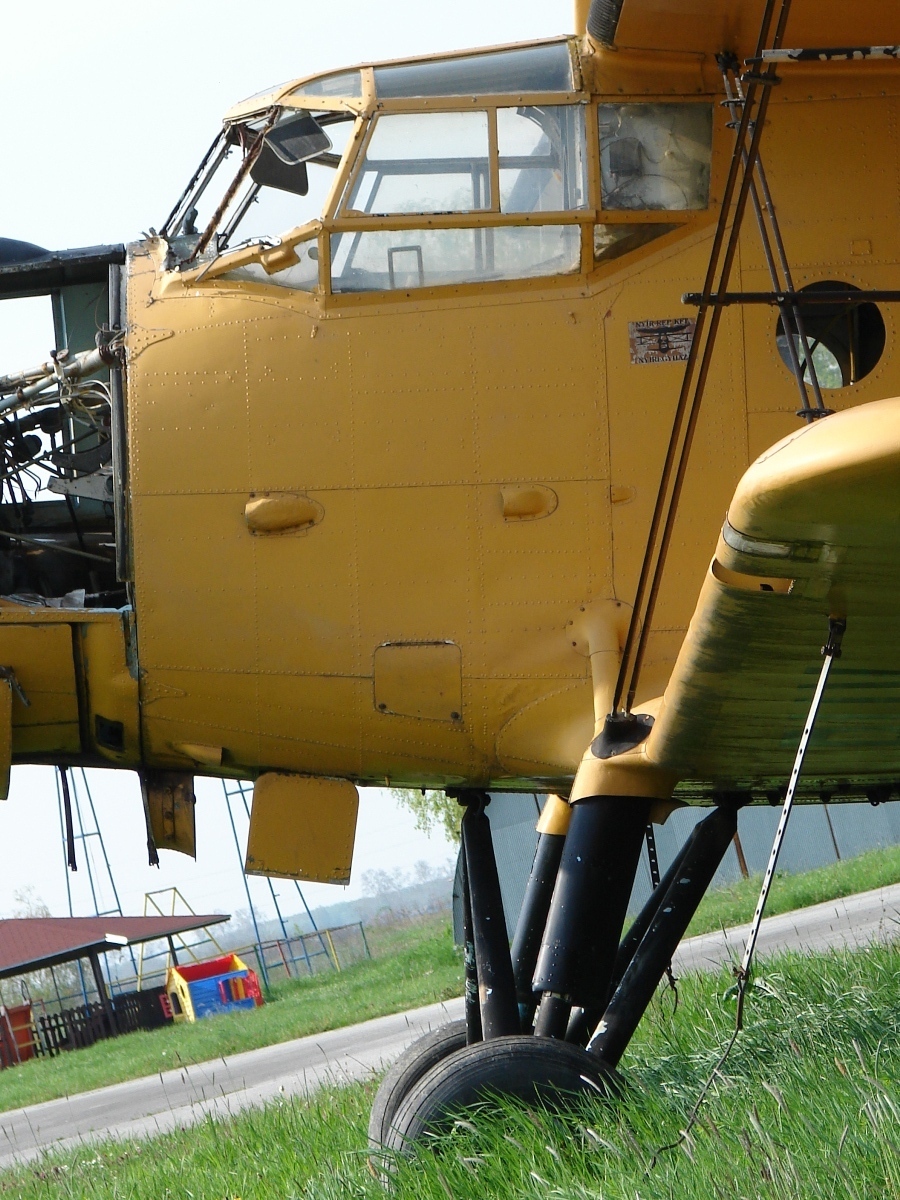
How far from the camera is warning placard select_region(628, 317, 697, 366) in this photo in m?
4.95

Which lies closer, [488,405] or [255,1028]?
[488,405]

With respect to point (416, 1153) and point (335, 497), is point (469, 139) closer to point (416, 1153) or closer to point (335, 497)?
point (335, 497)

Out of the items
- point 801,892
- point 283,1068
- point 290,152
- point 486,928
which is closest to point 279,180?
point 290,152

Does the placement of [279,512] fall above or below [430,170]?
below

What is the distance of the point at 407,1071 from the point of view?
19.3ft

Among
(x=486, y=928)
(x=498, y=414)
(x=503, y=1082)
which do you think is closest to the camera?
(x=503, y=1082)

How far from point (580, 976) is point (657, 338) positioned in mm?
2373

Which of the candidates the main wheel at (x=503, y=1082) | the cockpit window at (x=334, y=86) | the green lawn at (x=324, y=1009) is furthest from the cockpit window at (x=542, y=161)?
the green lawn at (x=324, y=1009)

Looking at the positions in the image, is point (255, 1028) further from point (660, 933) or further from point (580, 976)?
point (580, 976)

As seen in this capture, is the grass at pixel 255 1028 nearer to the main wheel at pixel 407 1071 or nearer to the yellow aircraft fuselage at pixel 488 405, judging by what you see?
the main wheel at pixel 407 1071

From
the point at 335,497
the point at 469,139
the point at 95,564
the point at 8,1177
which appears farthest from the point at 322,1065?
the point at 469,139

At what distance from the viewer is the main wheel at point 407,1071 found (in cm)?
545

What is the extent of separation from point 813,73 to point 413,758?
3.04 m

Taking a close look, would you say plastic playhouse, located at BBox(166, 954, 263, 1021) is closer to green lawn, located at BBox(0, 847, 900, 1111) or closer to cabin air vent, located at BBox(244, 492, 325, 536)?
green lawn, located at BBox(0, 847, 900, 1111)
